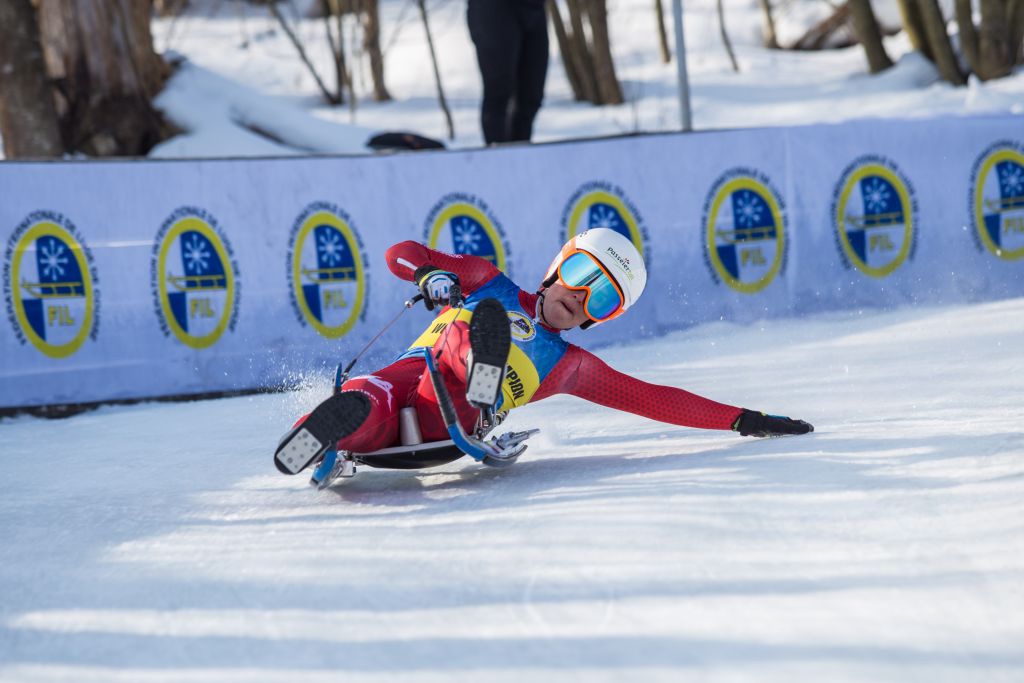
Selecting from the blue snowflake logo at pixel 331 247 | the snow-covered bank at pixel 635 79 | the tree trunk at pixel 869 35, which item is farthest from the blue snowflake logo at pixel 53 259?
the tree trunk at pixel 869 35

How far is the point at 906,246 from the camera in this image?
6.55m

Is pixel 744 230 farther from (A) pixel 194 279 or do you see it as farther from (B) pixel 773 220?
(A) pixel 194 279

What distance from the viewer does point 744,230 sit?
6.45 meters

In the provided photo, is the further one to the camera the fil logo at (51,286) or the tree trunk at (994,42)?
the tree trunk at (994,42)

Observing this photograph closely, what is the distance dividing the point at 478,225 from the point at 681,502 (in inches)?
145

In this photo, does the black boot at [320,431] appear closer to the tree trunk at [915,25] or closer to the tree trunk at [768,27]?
the tree trunk at [915,25]

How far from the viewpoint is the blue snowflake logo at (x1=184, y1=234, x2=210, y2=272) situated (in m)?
5.68

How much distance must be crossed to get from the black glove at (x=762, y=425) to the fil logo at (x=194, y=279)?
312 centimetres

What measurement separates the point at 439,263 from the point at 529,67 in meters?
3.51

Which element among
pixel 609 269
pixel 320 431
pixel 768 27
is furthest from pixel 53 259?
pixel 768 27

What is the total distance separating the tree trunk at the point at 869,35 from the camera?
12.5m

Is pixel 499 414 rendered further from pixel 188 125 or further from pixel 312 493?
pixel 188 125

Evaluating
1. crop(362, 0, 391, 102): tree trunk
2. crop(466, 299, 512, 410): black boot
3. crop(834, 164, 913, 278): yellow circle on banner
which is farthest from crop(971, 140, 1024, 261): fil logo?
crop(362, 0, 391, 102): tree trunk

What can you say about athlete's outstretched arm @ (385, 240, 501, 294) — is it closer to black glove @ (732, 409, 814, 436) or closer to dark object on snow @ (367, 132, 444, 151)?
black glove @ (732, 409, 814, 436)
